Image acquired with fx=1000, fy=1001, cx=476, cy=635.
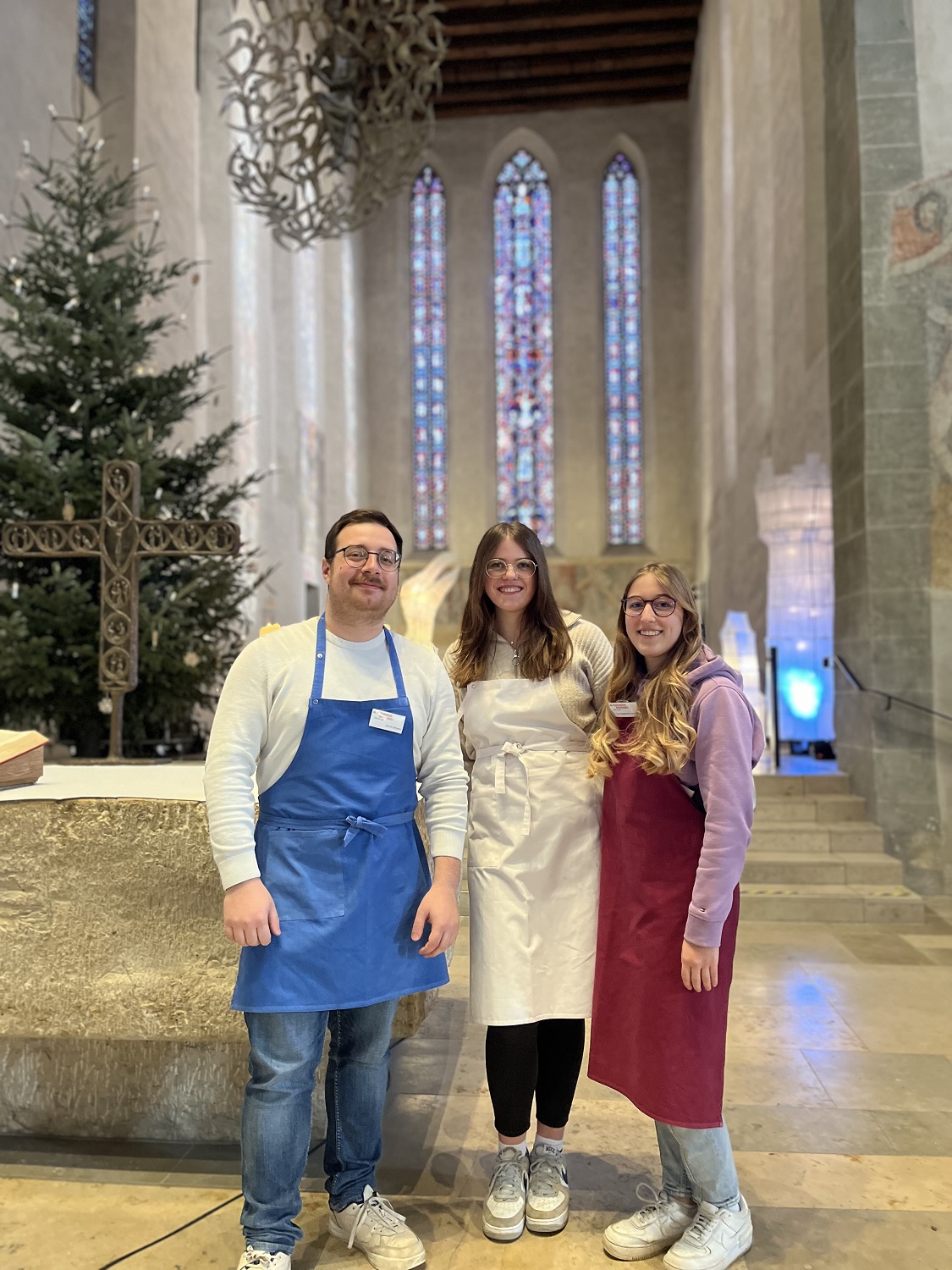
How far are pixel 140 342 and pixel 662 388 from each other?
14458mm

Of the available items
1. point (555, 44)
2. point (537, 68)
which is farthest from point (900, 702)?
point (537, 68)

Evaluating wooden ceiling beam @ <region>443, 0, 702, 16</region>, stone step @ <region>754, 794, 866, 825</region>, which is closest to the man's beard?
stone step @ <region>754, 794, 866, 825</region>

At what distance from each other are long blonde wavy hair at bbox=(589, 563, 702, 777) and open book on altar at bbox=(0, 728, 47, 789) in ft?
4.60

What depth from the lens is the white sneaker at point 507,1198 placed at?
2000 mm

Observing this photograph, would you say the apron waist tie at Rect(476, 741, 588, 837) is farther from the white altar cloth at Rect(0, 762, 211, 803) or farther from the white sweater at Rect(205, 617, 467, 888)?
the white altar cloth at Rect(0, 762, 211, 803)

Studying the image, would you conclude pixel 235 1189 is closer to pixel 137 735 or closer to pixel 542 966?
pixel 542 966

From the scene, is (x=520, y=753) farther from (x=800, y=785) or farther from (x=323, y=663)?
(x=800, y=785)

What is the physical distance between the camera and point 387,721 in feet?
6.15

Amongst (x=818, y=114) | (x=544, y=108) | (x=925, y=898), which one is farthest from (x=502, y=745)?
(x=544, y=108)

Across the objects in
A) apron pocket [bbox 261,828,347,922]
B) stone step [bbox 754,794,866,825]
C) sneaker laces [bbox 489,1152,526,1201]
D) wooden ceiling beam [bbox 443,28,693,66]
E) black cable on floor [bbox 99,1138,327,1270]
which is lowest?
black cable on floor [bbox 99,1138,327,1270]

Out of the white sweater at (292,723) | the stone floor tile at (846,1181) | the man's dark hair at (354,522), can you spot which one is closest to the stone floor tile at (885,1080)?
the stone floor tile at (846,1181)

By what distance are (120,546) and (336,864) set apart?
2838mm

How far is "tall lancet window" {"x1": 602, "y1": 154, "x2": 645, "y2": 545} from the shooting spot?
1891 cm

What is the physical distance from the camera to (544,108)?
1872 cm
